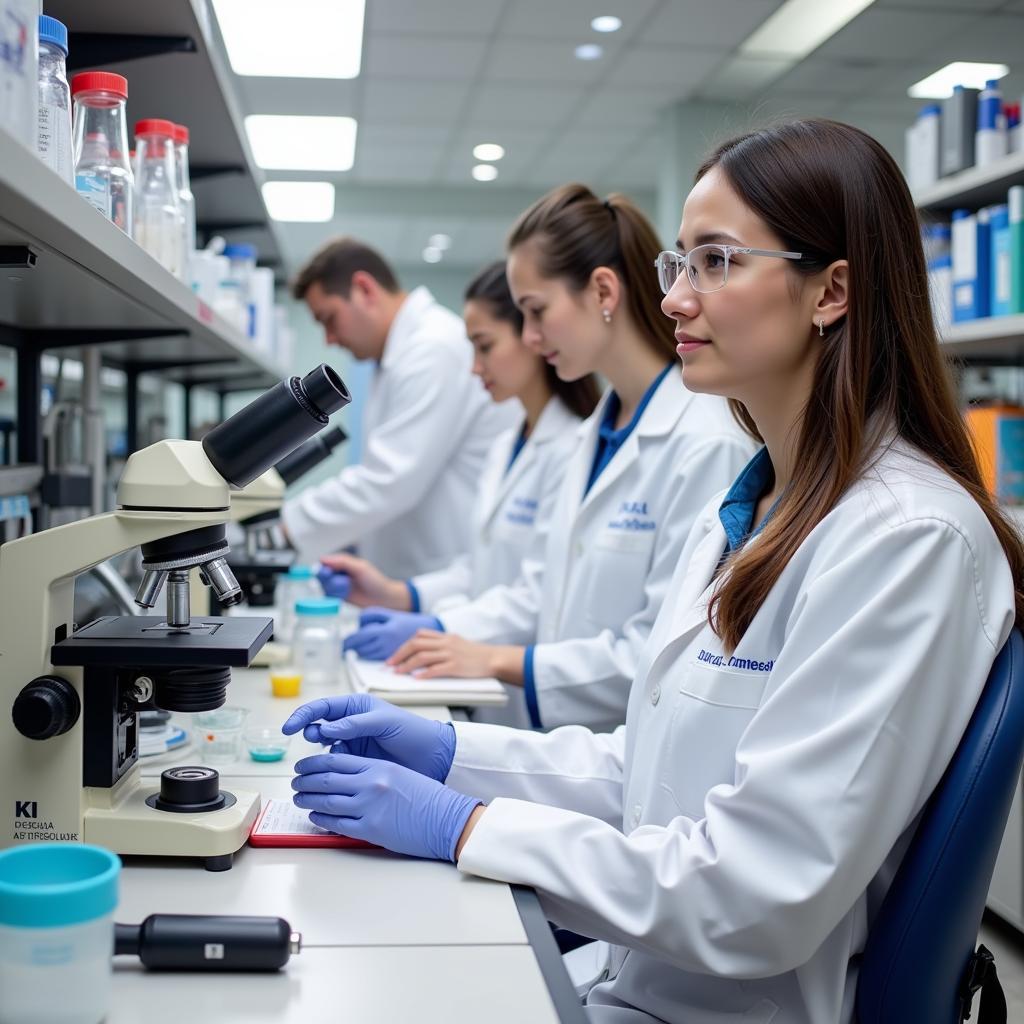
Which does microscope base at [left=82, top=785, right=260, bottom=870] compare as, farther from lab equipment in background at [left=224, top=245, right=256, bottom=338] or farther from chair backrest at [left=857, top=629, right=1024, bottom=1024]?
lab equipment in background at [left=224, top=245, right=256, bottom=338]

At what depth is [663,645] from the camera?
112 centimetres

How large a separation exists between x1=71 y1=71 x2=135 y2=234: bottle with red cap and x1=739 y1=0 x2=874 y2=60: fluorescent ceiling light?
11.9ft

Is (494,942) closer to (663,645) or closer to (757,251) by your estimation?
(663,645)

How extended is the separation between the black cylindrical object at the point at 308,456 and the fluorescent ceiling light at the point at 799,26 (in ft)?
9.59

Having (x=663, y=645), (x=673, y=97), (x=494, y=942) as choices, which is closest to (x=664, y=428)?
(x=663, y=645)

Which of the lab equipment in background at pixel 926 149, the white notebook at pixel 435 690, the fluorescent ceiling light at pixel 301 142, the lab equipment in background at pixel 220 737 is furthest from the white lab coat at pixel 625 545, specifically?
the fluorescent ceiling light at pixel 301 142

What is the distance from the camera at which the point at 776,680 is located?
898 mm

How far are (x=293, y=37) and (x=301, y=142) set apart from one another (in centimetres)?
160

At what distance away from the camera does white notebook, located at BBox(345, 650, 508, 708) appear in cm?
161

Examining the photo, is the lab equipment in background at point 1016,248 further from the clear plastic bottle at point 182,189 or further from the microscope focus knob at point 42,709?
the microscope focus knob at point 42,709

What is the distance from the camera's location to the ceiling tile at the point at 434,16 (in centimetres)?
404

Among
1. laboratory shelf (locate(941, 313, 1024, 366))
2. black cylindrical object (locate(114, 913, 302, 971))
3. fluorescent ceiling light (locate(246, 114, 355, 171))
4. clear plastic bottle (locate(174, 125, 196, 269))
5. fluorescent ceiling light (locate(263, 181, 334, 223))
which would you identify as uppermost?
fluorescent ceiling light (locate(246, 114, 355, 171))

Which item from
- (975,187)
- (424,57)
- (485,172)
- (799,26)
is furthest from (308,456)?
(485,172)

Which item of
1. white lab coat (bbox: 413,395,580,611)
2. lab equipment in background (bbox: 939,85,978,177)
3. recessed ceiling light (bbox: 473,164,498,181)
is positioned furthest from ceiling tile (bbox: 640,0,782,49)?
white lab coat (bbox: 413,395,580,611)
